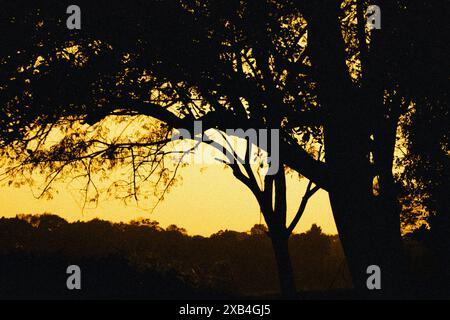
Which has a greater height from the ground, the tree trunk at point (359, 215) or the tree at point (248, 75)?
the tree at point (248, 75)

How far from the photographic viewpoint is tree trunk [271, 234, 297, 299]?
2308 cm

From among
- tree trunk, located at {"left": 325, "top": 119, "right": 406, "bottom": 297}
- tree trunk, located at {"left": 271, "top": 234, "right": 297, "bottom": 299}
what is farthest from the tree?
tree trunk, located at {"left": 271, "top": 234, "right": 297, "bottom": 299}

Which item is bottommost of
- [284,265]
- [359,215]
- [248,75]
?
[284,265]

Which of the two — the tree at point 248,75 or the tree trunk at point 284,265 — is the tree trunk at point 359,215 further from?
the tree trunk at point 284,265

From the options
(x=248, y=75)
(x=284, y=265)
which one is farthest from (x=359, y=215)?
(x=284, y=265)

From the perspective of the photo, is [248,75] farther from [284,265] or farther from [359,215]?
[284,265]

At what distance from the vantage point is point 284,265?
2347 centimetres

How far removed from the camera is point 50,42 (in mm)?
14688

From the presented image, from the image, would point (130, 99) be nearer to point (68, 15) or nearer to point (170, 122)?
point (170, 122)

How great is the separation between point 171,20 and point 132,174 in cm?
809

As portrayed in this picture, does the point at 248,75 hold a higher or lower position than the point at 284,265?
higher

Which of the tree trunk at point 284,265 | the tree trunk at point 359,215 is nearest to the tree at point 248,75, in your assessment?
the tree trunk at point 359,215

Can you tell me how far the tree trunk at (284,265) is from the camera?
75.7 ft

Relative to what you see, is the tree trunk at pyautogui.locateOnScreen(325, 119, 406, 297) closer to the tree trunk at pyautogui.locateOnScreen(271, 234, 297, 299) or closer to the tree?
the tree
